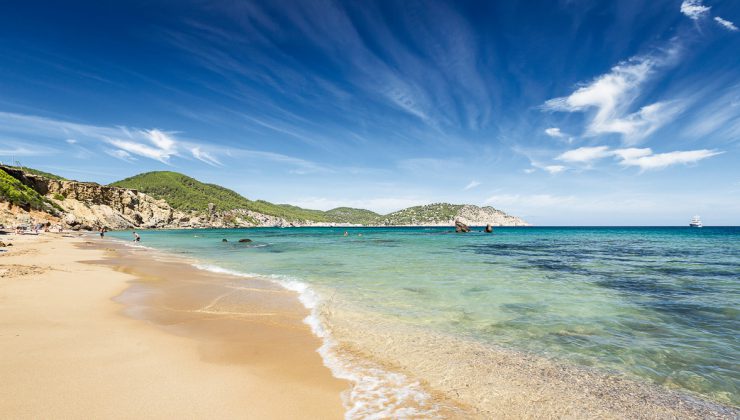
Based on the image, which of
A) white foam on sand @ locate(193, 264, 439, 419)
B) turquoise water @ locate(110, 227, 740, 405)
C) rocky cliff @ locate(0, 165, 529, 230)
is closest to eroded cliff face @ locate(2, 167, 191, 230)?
rocky cliff @ locate(0, 165, 529, 230)

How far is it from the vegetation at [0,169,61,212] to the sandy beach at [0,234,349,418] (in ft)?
239

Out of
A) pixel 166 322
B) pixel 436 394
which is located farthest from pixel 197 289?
pixel 436 394

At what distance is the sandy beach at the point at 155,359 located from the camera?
433 cm

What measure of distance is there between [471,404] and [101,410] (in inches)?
196

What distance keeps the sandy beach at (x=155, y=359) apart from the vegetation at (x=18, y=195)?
72.7m

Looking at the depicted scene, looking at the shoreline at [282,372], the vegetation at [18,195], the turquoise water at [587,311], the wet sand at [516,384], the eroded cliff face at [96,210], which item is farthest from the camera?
the eroded cliff face at [96,210]

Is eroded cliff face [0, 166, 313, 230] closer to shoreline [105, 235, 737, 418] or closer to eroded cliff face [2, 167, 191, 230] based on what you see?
eroded cliff face [2, 167, 191, 230]

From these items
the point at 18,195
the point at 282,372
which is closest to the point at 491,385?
the point at 282,372

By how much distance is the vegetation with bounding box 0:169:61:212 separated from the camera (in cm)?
5982

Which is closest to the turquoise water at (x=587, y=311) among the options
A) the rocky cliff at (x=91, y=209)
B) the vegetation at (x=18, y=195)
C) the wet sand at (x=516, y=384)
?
the wet sand at (x=516, y=384)

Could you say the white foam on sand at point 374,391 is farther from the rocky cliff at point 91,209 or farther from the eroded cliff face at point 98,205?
the eroded cliff face at point 98,205

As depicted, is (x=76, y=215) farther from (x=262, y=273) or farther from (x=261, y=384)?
(x=261, y=384)

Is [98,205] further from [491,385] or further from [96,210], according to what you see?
[491,385]

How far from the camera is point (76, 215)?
9031 centimetres
